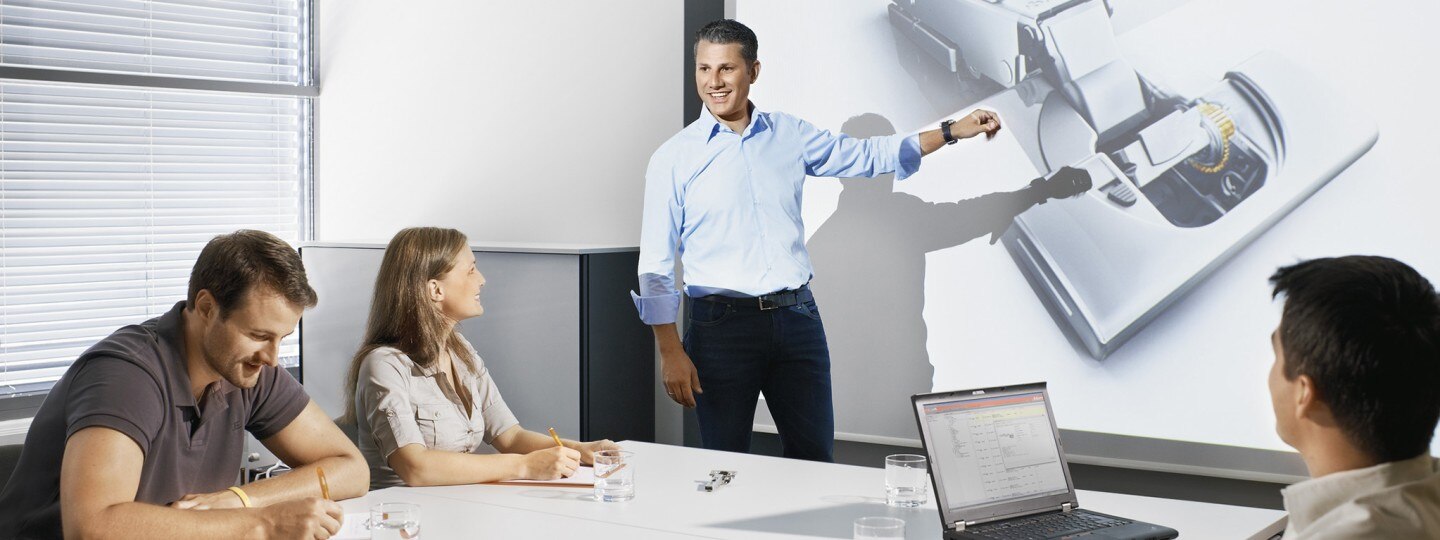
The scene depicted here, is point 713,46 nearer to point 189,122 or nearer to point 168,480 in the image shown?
point 168,480

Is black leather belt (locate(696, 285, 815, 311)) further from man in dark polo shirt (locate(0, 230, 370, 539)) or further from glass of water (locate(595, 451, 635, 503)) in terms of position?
man in dark polo shirt (locate(0, 230, 370, 539))

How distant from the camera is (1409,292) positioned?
1366 millimetres

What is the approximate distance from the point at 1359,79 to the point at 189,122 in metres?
4.32

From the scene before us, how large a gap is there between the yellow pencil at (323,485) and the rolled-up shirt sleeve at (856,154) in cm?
175

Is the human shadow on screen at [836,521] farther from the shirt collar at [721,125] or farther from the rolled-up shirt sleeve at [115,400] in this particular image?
the shirt collar at [721,125]

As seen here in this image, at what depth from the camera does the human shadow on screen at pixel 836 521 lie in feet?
6.91

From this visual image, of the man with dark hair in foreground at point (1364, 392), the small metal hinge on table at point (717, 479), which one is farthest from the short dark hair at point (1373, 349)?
the small metal hinge on table at point (717, 479)

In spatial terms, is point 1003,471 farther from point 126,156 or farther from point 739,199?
point 126,156

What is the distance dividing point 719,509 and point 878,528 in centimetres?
40

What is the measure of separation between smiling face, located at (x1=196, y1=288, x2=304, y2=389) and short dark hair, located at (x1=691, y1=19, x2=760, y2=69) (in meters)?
1.71

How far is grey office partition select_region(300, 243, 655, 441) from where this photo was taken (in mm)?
4184

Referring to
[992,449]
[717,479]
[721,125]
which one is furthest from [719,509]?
[721,125]

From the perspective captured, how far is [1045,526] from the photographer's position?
210 cm

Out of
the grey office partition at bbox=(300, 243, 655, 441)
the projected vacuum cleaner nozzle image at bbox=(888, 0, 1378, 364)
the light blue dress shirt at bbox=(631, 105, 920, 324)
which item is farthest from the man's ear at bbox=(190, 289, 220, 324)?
the projected vacuum cleaner nozzle image at bbox=(888, 0, 1378, 364)
